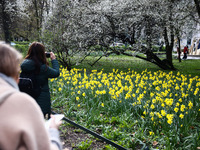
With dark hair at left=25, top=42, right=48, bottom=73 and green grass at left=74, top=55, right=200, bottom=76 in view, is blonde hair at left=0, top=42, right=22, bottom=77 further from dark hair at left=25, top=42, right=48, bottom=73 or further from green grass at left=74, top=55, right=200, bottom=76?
green grass at left=74, top=55, right=200, bottom=76

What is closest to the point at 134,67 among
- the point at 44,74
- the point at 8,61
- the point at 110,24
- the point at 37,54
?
the point at 110,24

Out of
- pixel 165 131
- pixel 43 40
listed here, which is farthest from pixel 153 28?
pixel 165 131

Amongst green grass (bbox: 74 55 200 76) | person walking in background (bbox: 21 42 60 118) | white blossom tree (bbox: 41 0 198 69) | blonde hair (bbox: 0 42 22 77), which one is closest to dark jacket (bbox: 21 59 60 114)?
person walking in background (bbox: 21 42 60 118)

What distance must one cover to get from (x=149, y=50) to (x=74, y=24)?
3778mm

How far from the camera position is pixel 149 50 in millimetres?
9859

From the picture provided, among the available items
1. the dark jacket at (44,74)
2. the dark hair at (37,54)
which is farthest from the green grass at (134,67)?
the dark hair at (37,54)

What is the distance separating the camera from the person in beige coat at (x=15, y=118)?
0.88 meters

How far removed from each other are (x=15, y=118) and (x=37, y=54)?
80.6 inches

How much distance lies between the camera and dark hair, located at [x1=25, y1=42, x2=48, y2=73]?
9.18ft

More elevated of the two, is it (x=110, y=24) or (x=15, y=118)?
(x=110, y=24)

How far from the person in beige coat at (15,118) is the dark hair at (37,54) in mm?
1804

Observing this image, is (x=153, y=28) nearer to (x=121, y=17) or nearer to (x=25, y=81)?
(x=121, y=17)

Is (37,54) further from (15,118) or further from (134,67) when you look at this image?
(134,67)

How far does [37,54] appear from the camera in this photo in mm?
2828
